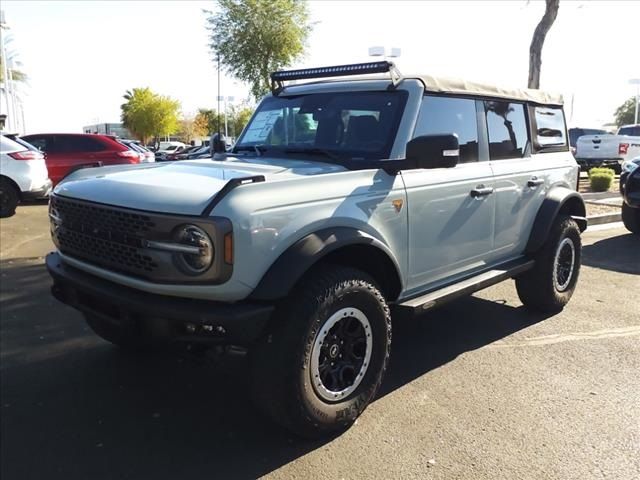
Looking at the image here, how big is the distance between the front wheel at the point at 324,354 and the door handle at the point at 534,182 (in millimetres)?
2117

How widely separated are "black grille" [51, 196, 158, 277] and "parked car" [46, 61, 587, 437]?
0.4 inches

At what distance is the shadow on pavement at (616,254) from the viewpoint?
7.14 m

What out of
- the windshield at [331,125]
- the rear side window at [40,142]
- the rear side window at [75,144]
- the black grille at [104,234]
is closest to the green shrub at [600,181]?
the rear side window at [75,144]

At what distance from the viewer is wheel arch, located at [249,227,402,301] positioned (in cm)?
271

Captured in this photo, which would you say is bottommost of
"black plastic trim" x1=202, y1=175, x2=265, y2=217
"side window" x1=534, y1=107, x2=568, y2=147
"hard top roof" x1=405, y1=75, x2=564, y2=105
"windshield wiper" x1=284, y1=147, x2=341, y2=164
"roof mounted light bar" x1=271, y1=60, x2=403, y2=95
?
"black plastic trim" x1=202, y1=175, x2=265, y2=217

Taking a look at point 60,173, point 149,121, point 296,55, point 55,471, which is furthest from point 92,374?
point 149,121

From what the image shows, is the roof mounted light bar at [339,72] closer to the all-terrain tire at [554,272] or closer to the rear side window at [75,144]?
the all-terrain tire at [554,272]

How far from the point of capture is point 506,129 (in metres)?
4.68

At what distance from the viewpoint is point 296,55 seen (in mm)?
24016

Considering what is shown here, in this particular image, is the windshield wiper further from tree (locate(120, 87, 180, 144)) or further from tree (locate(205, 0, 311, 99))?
tree (locate(120, 87, 180, 144))

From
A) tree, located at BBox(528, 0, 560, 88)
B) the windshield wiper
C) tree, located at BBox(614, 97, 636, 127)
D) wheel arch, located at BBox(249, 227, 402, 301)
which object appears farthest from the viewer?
tree, located at BBox(614, 97, 636, 127)

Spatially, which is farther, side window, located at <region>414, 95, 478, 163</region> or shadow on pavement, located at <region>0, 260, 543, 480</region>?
side window, located at <region>414, 95, 478, 163</region>

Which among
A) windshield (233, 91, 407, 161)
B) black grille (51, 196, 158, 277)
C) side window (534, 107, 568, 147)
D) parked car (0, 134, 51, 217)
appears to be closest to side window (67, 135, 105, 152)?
parked car (0, 134, 51, 217)

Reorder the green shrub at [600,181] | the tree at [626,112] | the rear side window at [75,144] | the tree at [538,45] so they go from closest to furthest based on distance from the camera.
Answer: the tree at [538,45]
the rear side window at [75,144]
the green shrub at [600,181]
the tree at [626,112]
